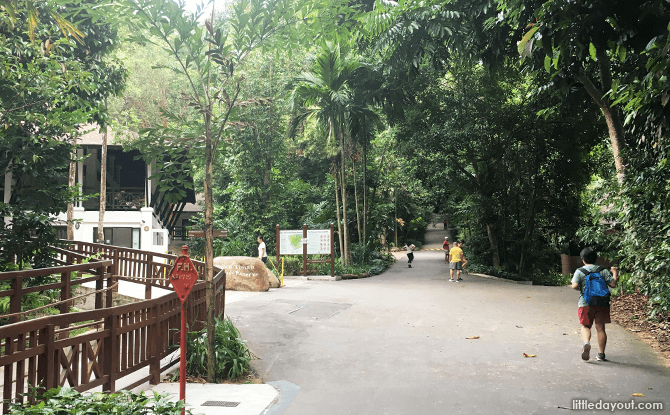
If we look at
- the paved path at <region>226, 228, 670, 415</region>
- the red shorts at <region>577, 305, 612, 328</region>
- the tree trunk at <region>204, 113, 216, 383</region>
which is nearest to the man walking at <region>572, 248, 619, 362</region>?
the red shorts at <region>577, 305, 612, 328</region>

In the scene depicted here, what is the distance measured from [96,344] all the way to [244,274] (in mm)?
10306

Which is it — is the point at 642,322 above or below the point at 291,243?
below

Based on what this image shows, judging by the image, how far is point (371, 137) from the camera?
24.5m

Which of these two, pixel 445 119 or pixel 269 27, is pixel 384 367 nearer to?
pixel 269 27

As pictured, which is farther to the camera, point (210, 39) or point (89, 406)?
point (210, 39)

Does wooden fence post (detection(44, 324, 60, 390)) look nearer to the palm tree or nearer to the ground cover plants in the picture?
the ground cover plants

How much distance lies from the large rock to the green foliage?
8293 millimetres

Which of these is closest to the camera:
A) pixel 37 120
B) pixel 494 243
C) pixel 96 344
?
pixel 96 344

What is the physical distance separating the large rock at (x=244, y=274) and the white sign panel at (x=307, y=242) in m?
4.68

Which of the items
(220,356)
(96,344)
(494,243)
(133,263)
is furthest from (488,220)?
(96,344)

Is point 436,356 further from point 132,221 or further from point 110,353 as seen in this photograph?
point 132,221

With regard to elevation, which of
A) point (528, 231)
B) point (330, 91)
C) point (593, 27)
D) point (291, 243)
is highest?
point (330, 91)

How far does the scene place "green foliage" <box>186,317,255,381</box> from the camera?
6.48 meters

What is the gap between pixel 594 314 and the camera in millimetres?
6957
